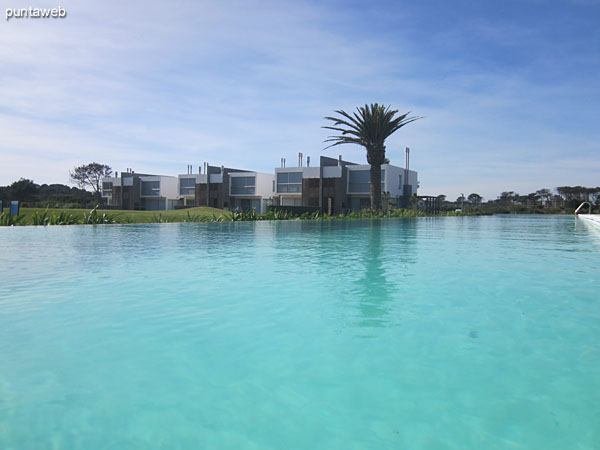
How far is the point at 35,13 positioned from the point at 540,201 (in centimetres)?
9405

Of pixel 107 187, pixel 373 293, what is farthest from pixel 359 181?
pixel 373 293

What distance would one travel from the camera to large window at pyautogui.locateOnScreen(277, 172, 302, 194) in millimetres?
47562

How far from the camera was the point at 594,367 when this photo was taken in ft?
9.37

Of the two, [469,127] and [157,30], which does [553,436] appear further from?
[469,127]

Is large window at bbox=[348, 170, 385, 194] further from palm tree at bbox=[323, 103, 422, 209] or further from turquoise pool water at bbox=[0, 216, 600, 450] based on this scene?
turquoise pool water at bbox=[0, 216, 600, 450]

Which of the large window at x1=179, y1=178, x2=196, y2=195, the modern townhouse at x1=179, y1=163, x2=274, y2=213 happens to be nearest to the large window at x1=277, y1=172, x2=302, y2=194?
the modern townhouse at x1=179, y1=163, x2=274, y2=213

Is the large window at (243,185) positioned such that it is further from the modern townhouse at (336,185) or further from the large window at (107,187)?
the large window at (107,187)

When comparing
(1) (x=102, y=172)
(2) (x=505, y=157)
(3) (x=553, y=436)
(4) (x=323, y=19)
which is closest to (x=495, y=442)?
(3) (x=553, y=436)

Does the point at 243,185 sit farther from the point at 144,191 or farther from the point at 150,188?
the point at 144,191

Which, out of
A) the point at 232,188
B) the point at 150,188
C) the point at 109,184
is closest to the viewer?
the point at 232,188

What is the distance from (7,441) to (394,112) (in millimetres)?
32035

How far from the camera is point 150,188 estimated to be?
61.1 m

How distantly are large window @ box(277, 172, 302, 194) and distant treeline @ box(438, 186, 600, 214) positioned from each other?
1025 inches

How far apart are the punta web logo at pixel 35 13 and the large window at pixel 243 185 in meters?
38.4
